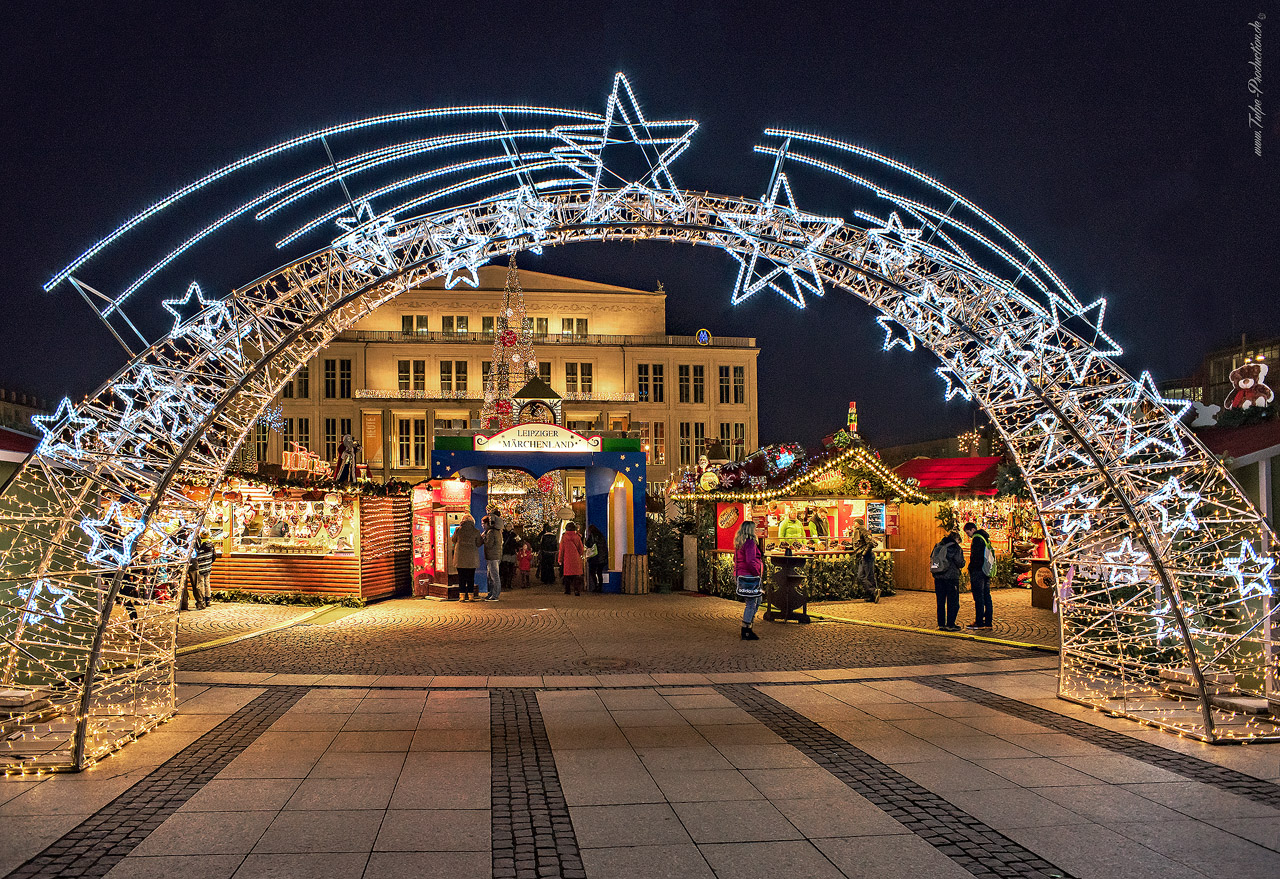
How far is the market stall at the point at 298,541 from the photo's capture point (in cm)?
1525

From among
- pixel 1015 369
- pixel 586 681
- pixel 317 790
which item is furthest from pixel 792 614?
pixel 317 790

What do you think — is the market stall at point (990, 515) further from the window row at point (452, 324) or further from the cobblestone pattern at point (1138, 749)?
the window row at point (452, 324)

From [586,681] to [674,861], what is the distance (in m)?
4.43

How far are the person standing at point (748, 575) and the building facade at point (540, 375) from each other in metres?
40.7

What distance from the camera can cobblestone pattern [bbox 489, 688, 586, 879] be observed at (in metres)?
4.07

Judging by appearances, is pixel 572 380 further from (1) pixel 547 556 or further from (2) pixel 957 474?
(2) pixel 957 474

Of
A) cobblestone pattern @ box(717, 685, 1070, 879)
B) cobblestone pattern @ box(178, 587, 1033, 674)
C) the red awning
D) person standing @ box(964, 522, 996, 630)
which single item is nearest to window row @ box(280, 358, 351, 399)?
the red awning

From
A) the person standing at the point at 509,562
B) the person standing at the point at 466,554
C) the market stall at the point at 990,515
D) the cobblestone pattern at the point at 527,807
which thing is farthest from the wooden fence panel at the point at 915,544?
the cobblestone pattern at the point at 527,807

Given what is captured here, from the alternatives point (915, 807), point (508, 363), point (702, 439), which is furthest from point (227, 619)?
point (702, 439)

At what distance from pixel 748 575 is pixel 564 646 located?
2557mm

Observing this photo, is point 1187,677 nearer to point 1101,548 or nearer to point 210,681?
point 1101,548

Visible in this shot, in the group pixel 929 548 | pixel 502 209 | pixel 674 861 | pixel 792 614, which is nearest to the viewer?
pixel 674 861

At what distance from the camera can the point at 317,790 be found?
5.10m

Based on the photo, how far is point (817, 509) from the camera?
17.0 m
